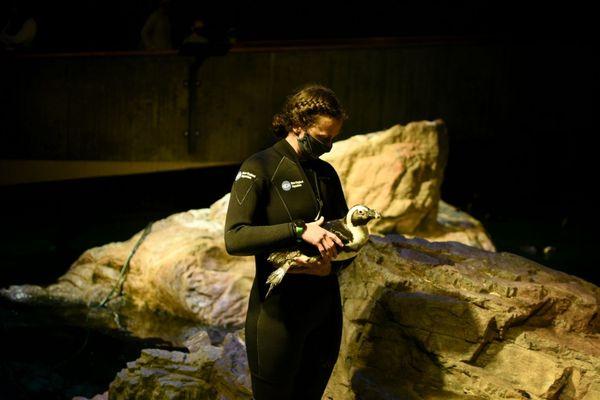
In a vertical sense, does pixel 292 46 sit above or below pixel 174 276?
above

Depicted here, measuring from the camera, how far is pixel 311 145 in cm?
274

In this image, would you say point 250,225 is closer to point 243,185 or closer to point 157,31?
point 243,185

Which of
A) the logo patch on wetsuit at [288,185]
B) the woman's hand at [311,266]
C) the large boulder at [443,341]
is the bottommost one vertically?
the large boulder at [443,341]

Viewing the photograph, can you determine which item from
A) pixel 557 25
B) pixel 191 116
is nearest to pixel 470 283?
pixel 191 116

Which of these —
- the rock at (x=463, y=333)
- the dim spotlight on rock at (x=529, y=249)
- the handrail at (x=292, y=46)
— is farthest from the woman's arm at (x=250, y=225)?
the handrail at (x=292, y=46)

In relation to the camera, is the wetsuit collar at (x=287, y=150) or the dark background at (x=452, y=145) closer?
the wetsuit collar at (x=287, y=150)

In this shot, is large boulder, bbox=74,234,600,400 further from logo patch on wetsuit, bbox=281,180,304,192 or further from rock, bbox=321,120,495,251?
rock, bbox=321,120,495,251

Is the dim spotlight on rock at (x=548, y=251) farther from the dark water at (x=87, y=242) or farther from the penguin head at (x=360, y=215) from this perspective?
the penguin head at (x=360, y=215)

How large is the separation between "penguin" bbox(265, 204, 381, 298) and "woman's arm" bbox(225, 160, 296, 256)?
59mm

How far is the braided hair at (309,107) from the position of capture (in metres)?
2.70

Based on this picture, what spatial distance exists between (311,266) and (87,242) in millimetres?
6131

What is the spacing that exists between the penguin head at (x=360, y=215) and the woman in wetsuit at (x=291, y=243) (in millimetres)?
135

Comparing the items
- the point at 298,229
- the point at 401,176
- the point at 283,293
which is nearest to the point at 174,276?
the point at 401,176

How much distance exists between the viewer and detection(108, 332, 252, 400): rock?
3771mm
